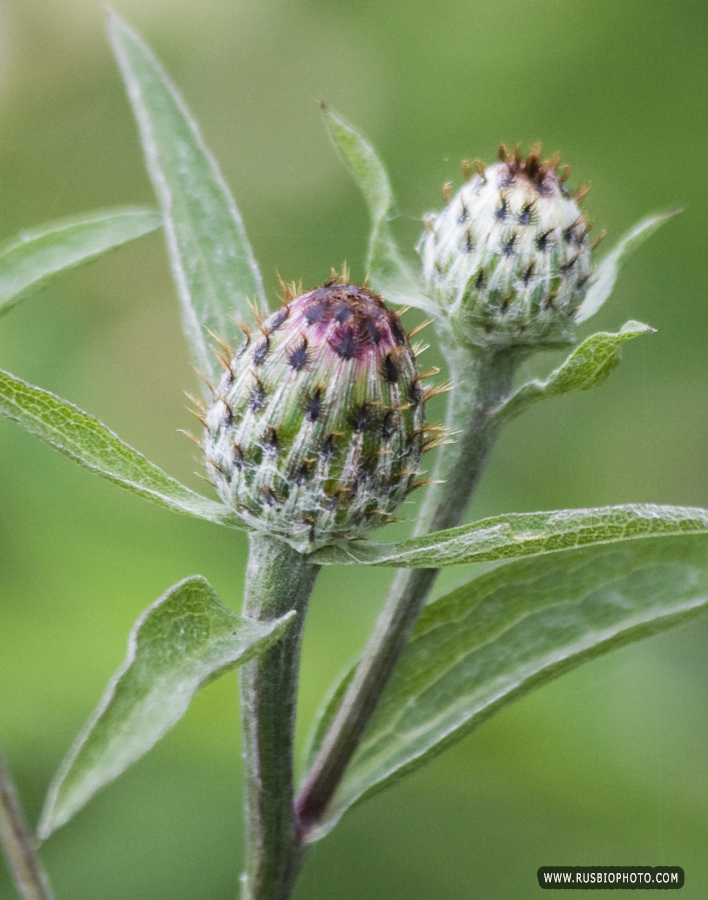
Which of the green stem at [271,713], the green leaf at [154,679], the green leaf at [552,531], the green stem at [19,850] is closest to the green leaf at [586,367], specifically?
the green leaf at [552,531]

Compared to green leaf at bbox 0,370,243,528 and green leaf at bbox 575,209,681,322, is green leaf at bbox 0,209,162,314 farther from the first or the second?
green leaf at bbox 575,209,681,322

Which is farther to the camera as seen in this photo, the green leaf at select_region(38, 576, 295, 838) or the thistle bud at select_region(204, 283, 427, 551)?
the thistle bud at select_region(204, 283, 427, 551)

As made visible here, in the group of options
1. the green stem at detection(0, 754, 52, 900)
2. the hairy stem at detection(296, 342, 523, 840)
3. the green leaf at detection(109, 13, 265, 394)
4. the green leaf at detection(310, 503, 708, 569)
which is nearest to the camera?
the green leaf at detection(310, 503, 708, 569)

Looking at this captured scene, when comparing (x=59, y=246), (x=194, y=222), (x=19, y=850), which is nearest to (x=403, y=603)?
(x=19, y=850)

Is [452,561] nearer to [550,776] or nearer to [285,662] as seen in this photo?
[285,662]

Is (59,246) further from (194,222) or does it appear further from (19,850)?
(19,850)

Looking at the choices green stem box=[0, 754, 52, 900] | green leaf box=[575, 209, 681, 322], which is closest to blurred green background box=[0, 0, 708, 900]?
green stem box=[0, 754, 52, 900]

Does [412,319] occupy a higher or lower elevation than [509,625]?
higher
